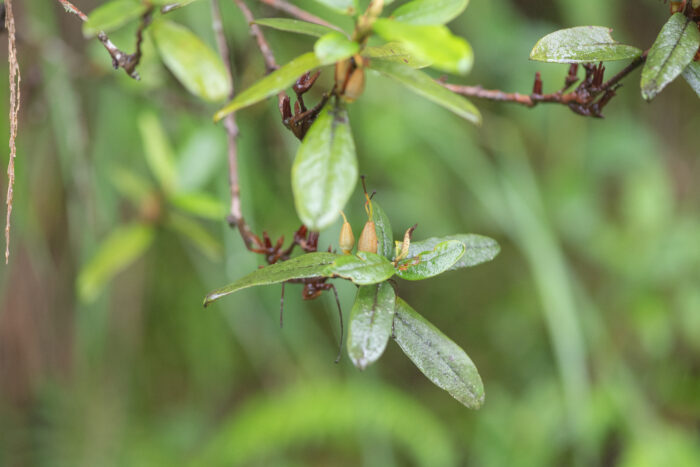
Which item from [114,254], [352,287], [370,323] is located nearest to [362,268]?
[370,323]

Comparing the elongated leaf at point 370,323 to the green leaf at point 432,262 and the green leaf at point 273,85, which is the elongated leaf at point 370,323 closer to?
the green leaf at point 432,262

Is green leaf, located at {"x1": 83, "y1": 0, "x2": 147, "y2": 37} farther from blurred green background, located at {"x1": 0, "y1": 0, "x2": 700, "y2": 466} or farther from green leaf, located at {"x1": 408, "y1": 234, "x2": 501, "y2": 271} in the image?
blurred green background, located at {"x1": 0, "y1": 0, "x2": 700, "y2": 466}

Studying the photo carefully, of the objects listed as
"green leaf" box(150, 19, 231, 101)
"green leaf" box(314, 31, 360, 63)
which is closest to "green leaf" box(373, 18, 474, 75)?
"green leaf" box(314, 31, 360, 63)

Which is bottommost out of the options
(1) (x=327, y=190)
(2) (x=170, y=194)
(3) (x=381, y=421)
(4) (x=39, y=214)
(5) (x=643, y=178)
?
(3) (x=381, y=421)

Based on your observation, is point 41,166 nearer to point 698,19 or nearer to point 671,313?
point 698,19

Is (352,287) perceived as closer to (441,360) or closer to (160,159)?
(160,159)

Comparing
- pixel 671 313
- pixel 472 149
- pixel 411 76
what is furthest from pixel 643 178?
pixel 411 76
